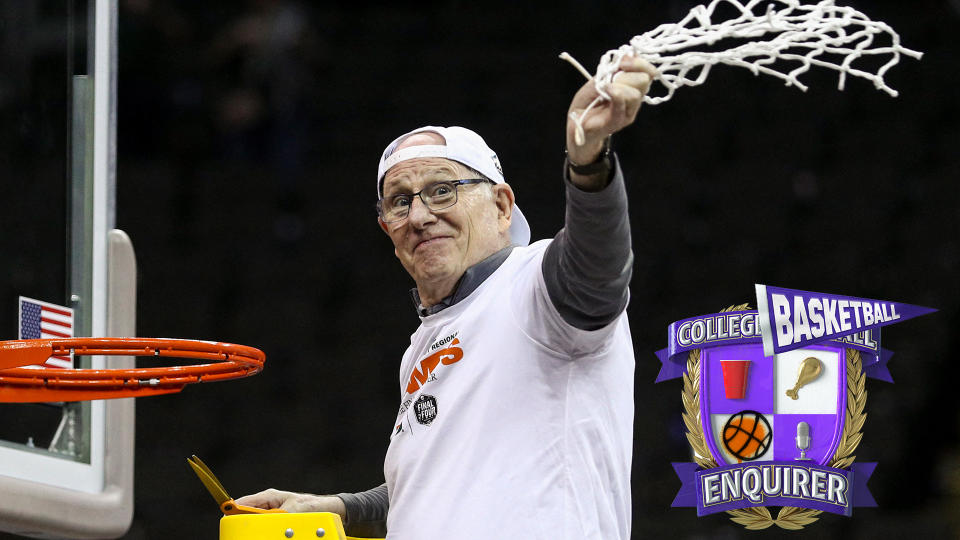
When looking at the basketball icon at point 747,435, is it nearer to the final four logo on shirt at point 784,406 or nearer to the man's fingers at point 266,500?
the final four logo on shirt at point 784,406

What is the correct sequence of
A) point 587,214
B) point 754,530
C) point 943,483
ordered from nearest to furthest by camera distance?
point 587,214 < point 754,530 < point 943,483

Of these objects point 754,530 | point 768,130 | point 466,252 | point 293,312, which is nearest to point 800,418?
point 754,530

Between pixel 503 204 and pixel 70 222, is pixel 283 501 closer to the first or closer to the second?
pixel 503 204

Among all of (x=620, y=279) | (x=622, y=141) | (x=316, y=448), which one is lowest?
(x=316, y=448)

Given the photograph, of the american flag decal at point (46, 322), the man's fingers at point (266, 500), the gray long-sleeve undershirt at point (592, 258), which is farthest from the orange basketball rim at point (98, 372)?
the american flag decal at point (46, 322)

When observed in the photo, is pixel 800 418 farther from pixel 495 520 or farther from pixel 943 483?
pixel 495 520

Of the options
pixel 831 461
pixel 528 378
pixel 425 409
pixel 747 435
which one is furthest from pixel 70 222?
pixel 831 461

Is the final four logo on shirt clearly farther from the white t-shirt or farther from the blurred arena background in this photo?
the white t-shirt

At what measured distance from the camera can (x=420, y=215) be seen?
1.37 m

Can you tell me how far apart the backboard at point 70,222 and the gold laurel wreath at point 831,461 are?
65.0 inches

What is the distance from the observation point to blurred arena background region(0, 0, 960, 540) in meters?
3.66

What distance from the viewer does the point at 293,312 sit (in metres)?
A: 3.90

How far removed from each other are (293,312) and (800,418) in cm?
175

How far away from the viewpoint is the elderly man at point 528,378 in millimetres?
1062
